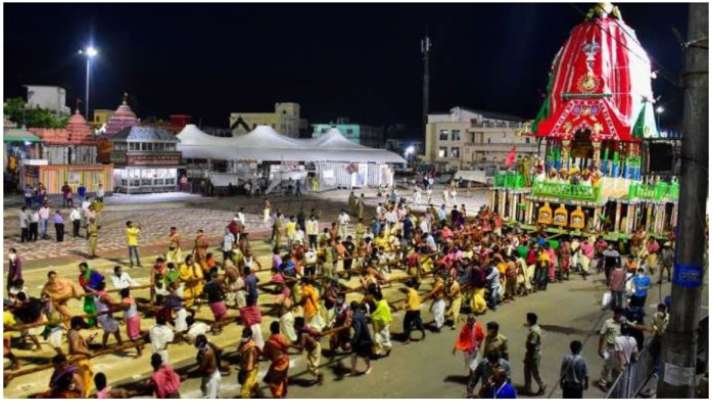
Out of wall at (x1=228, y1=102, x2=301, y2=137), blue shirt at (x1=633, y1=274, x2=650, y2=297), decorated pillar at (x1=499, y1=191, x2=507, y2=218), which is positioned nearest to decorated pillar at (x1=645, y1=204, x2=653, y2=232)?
decorated pillar at (x1=499, y1=191, x2=507, y2=218)

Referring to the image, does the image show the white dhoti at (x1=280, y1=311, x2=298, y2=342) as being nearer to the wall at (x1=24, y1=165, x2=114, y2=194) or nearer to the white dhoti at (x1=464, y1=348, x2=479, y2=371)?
the white dhoti at (x1=464, y1=348, x2=479, y2=371)

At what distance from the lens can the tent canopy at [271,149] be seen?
45.0 metres

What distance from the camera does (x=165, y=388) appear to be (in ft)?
27.7

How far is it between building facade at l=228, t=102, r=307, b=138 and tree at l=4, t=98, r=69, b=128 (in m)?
31.7

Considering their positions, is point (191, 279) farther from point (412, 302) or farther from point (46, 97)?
point (46, 97)

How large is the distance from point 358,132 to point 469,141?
2060 centimetres

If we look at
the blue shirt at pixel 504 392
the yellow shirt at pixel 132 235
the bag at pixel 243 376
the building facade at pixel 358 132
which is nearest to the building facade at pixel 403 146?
the building facade at pixel 358 132

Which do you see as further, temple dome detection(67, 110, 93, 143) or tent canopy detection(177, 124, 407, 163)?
tent canopy detection(177, 124, 407, 163)

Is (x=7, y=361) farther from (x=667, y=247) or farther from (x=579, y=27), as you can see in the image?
(x=579, y=27)

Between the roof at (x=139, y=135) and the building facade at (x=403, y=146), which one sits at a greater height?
the building facade at (x=403, y=146)

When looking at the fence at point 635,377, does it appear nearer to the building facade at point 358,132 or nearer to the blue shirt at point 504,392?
the blue shirt at point 504,392

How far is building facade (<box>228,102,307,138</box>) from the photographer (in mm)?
94250

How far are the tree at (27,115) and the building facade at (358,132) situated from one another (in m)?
34.6

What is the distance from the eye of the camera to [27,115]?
193ft
